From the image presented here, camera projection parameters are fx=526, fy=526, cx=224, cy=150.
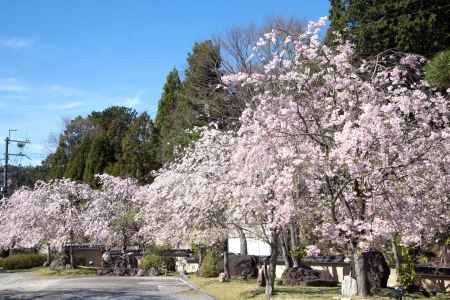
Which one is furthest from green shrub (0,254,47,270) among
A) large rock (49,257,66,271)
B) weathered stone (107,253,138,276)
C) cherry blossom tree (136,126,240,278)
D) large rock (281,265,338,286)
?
large rock (281,265,338,286)

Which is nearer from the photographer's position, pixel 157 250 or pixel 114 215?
pixel 157 250

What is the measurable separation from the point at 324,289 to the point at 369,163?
6856 mm

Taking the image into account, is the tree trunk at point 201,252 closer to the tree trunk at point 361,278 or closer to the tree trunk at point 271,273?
the tree trunk at point 271,273

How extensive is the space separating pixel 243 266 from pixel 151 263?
307 inches

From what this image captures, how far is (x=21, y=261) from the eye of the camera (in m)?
34.4

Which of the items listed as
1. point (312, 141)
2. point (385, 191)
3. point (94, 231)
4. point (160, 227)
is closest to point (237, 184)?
point (312, 141)

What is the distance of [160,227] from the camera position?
81.7 feet

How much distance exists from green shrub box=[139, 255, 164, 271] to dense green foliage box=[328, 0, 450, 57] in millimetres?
15268

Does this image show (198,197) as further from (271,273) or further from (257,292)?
(271,273)

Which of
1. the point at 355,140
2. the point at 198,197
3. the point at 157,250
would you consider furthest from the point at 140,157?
the point at 355,140

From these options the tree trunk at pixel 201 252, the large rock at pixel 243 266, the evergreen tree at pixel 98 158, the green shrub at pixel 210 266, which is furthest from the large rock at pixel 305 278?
the evergreen tree at pixel 98 158

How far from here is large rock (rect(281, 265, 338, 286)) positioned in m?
18.5

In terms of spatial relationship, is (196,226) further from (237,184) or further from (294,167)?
(294,167)

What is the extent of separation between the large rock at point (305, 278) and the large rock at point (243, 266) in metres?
2.79
